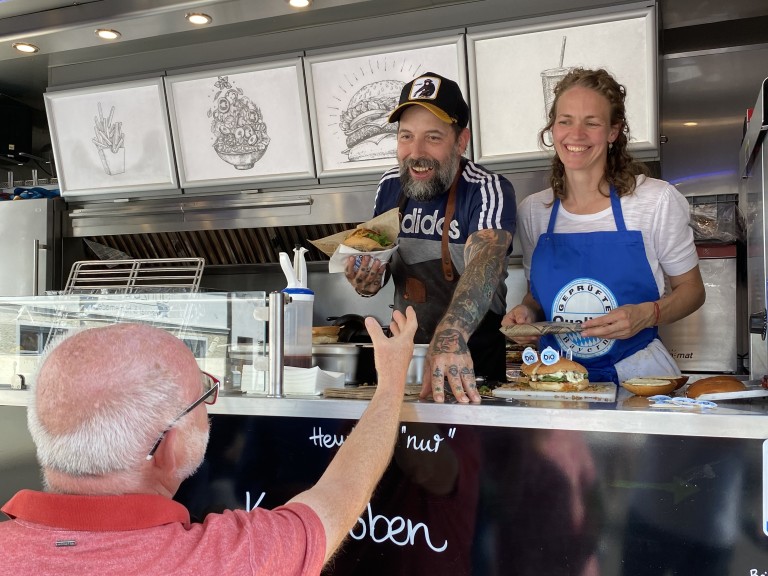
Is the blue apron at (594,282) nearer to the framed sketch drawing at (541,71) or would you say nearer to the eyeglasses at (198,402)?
the framed sketch drawing at (541,71)

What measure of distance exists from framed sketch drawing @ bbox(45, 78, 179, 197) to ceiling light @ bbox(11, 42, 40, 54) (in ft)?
1.80

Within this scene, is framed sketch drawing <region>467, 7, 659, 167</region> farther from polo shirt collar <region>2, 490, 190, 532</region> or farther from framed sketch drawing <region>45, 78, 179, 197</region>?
polo shirt collar <region>2, 490, 190, 532</region>

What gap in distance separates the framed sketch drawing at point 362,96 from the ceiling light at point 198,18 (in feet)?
2.09

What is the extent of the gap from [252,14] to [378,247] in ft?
7.00

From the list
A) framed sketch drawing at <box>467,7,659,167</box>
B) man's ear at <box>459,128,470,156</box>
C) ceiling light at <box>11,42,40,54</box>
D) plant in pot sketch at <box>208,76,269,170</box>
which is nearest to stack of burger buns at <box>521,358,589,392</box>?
man's ear at <box>459,128,470,156</box>

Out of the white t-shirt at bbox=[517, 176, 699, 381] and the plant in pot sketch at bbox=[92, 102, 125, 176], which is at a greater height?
the plant in pot sketch at bbox=[92, 102, 125, 176]

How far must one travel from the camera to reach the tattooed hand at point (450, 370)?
1797 mm

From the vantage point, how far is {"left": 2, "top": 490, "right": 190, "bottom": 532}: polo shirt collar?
1.04 m

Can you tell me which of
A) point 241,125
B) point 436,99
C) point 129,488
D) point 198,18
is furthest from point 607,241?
point 241,125

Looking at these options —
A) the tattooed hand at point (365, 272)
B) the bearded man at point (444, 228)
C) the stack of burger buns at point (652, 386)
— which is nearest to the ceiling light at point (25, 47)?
the bearded man at point (444, 228)

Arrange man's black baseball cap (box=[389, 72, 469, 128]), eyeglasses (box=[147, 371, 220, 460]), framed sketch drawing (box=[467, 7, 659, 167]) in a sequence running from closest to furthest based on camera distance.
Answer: eyeglasses (box=[147, 371, 220, 460]) < man's black baseball cap (box=[389, 72, 469, 128]) < framed sketch drawing (box=[467, 7, 659, 167])

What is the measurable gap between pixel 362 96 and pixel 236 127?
0.84m

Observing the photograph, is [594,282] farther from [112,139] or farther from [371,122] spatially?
[112,139]

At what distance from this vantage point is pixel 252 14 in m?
3.85
